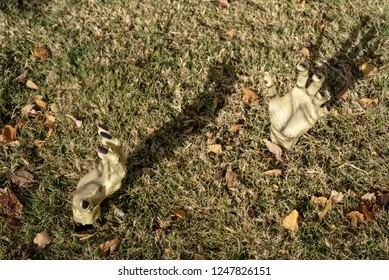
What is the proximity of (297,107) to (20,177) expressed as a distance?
190 centimetres

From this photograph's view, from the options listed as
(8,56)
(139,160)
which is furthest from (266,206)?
(8,56)

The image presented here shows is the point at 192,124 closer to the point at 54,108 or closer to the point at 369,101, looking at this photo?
the point at 54,108

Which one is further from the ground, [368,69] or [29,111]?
[368,69]

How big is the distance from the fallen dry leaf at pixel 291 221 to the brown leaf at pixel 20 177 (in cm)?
172

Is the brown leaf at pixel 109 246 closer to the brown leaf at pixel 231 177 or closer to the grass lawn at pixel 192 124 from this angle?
the grass lawn at pixel 192 124

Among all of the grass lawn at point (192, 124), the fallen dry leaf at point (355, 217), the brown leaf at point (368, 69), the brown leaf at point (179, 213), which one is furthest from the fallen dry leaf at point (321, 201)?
the brown leaf at point (368, 69)

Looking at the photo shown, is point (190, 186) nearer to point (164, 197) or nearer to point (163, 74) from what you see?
point (164, 197)

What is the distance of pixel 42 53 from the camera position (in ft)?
12.5

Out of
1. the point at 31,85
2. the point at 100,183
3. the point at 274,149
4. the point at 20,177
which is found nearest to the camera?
the point at 100,183

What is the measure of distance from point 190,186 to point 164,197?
0.63ft

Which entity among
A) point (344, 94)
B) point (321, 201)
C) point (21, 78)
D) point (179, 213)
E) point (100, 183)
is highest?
point (344, 94)

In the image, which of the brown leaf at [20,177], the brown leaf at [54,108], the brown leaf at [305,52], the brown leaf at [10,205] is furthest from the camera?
the brown leaf at [305,52]

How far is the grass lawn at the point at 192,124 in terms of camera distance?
9.69 feet

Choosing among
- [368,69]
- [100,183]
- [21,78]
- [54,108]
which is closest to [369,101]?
[368,69]
